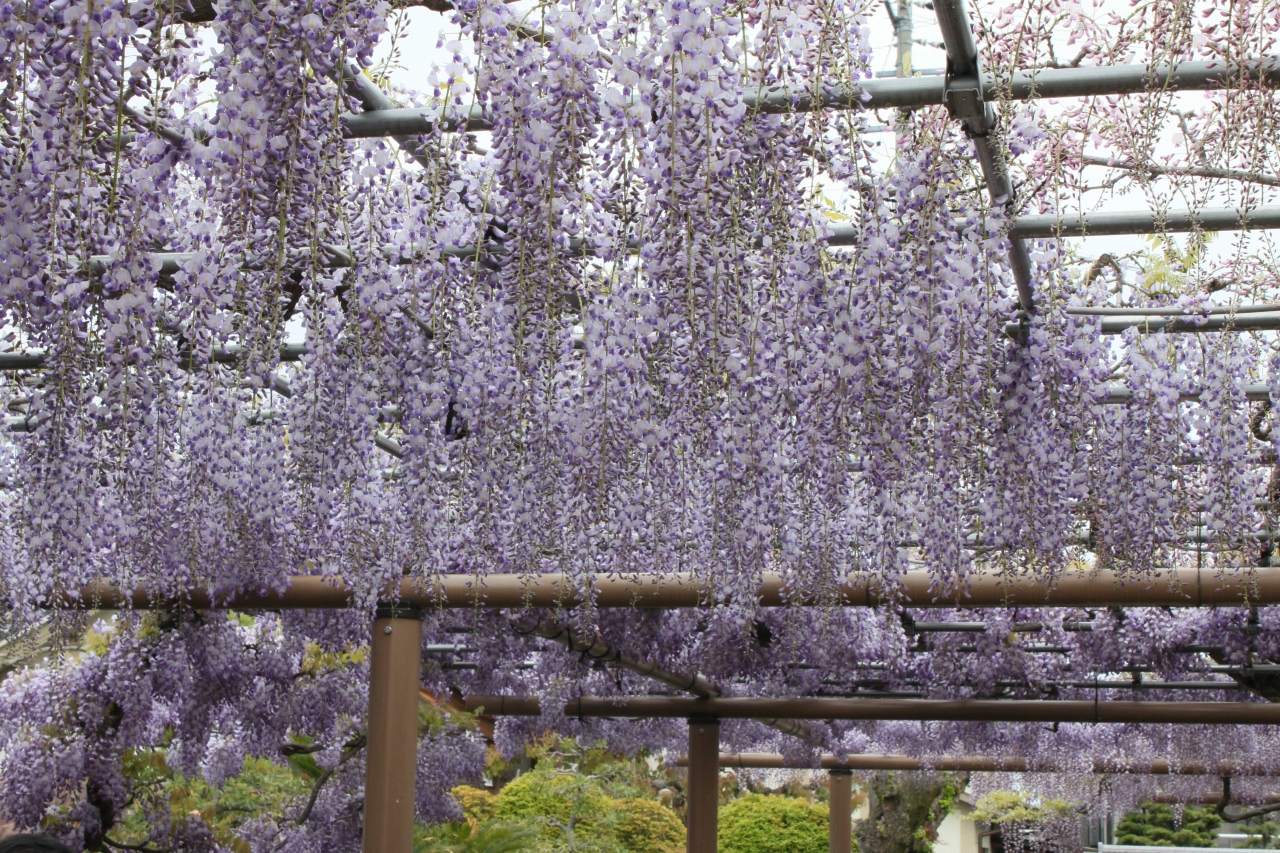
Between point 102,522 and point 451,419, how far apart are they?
2.07 m

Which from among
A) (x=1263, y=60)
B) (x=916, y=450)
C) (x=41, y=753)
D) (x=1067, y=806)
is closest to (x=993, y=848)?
(x=1067, y=806)

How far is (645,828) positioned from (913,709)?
3.86 meters

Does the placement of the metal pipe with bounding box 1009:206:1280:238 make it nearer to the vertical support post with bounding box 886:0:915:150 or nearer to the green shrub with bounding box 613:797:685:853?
the vertical support post with bounding box 886:0:915:150

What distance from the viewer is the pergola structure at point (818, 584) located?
117 inches

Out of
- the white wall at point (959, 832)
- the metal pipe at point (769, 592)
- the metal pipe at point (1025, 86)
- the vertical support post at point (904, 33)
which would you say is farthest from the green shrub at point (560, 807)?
the white wall at point (959, 832)

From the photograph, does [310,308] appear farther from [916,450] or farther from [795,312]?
[916,450]

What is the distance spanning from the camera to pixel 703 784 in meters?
9.44

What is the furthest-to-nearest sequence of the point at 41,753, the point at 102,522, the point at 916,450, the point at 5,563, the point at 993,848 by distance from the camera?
the point at 993,848 < the point at 41,753 < the point at 5,563 < the point at 102,522 < the point at 916,450

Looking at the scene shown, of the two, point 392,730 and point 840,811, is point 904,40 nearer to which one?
point 392,730

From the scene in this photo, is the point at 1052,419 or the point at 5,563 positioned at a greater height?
the point at 1052,419

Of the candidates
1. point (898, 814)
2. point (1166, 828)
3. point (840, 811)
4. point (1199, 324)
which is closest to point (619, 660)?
point (1199, 324)

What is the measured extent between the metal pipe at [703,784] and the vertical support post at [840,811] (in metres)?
3.20

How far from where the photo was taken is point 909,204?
338cm

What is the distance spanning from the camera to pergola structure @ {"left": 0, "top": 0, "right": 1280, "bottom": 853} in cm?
298
